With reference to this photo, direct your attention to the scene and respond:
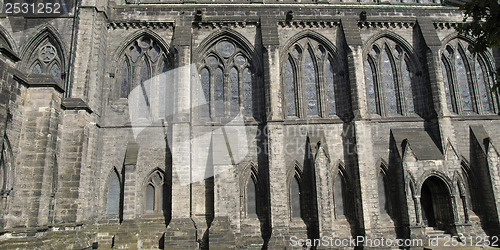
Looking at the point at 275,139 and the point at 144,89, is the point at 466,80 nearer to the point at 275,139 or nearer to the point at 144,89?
the point at 275,139

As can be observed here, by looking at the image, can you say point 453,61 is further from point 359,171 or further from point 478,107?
point 359,171

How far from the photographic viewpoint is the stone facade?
15.4 meters

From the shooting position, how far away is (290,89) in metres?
17.9

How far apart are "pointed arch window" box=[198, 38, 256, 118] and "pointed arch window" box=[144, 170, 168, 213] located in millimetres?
3588

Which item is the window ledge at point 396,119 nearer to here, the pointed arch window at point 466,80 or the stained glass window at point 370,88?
the stained glass window at point 370,88

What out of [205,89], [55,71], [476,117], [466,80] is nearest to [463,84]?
[466,80]

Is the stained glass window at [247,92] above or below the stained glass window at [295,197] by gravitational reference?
above

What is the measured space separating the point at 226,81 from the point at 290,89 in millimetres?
3180

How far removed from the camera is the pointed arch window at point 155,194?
53.3 ft

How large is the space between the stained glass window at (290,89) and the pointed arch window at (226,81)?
1682 mm

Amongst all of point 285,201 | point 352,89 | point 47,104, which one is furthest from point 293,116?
point 47,104

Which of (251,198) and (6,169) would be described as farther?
(251,198)

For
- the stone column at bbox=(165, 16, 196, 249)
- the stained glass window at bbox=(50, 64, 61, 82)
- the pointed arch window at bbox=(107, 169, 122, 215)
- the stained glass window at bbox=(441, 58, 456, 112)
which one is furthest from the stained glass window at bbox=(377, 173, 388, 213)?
the stained glass window at bbox=(50, 64, 61, 82)

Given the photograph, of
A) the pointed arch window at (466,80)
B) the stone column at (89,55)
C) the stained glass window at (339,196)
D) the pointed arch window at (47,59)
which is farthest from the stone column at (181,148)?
the pointed arch window at (466,80)
